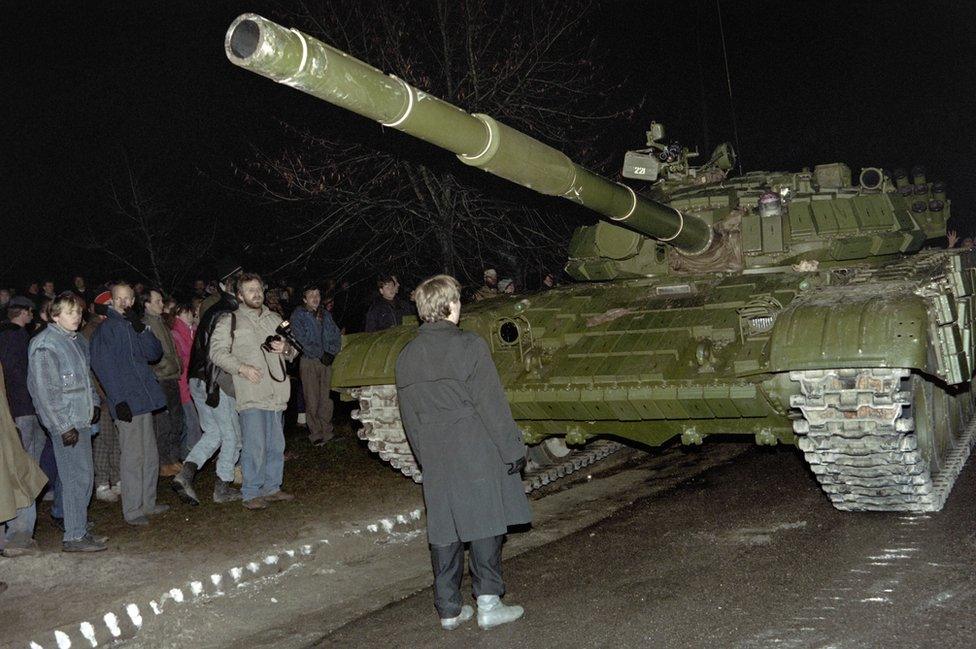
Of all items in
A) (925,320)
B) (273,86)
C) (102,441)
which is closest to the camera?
(925,320)

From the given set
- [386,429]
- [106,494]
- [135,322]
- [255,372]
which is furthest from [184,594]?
[106,494]

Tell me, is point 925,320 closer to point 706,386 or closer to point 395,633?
point 706,386

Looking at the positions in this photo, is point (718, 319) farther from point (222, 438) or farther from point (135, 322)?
point (135, 322)

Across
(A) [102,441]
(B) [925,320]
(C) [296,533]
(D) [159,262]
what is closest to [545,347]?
(C) [296,533]

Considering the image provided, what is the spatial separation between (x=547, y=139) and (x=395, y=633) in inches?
393

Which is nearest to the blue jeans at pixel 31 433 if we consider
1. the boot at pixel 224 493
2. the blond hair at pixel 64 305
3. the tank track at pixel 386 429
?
the blond hair at pixel 64 305

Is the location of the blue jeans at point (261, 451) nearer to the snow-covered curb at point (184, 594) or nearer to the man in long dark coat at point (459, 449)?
the snow-covered curb at point (184, 594)

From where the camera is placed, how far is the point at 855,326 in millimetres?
6293

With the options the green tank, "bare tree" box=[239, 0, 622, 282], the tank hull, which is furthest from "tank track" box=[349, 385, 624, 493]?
"bare tree" box=[239, 0, 622, 282]

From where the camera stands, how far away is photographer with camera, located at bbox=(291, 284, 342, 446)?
11.0m

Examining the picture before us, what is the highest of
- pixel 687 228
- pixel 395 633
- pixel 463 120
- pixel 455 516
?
pixel 463 120

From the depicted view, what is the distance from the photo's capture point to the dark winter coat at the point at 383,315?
39.0 ft

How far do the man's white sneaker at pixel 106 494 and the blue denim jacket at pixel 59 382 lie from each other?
1874mm

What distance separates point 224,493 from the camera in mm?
8727
